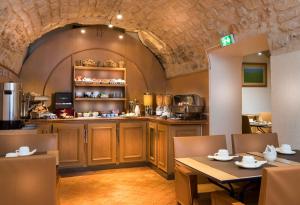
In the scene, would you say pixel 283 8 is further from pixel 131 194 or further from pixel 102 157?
pixel 102 157

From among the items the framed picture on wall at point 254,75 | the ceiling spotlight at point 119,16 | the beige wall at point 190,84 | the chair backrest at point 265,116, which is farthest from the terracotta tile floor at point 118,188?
the framed picture on wall at point 254,75

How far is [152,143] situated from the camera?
16.9ft

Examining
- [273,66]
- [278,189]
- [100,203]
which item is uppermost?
[273,66]

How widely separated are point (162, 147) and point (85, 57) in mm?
2502

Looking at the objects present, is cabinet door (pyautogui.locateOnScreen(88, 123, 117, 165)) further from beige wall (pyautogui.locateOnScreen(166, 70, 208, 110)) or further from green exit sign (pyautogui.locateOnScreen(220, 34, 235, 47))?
green exit sign (pyautogui.locateOnScreen(220, 34, 235, 47))

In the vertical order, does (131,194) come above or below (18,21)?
below

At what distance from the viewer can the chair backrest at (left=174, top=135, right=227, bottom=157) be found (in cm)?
264

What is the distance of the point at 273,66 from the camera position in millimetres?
3252

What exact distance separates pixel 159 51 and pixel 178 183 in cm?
383

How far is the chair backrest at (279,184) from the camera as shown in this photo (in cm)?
143

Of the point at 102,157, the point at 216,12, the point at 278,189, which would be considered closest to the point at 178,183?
the point at 278,189

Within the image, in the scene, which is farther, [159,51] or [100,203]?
[159,51]

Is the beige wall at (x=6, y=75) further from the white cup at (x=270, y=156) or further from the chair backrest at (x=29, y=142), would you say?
the white cup at (x=270, y=156)

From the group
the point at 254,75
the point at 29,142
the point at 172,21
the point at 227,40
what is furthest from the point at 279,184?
the point at 254,75
